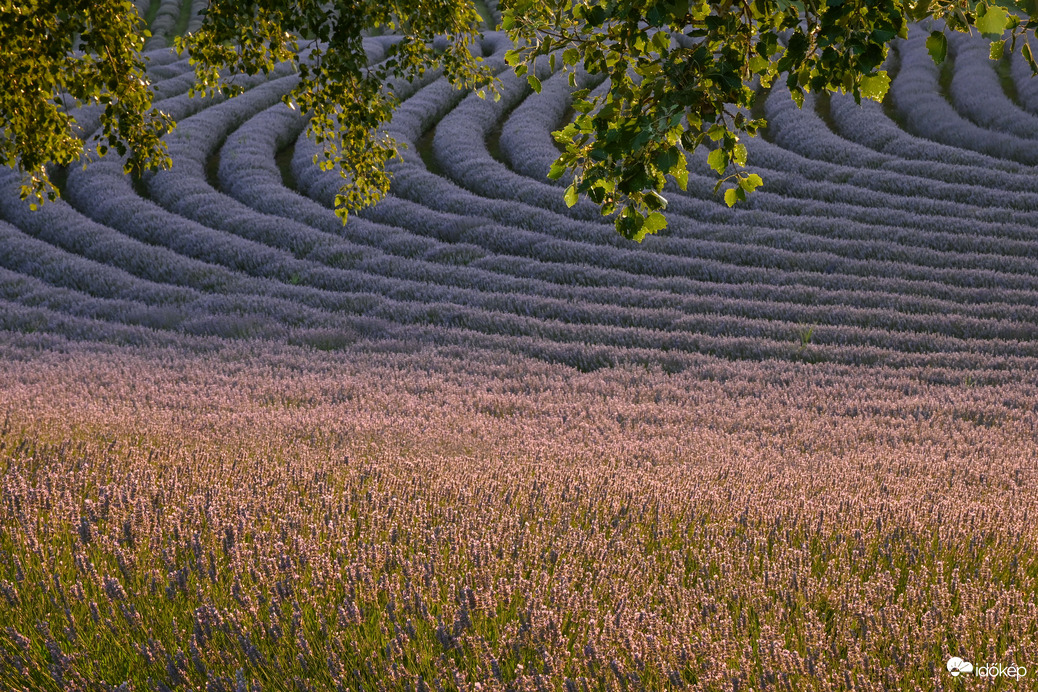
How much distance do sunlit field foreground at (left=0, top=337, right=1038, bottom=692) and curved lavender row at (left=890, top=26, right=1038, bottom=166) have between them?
48.1 feet

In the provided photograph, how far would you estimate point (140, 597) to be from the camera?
2361 millimetres

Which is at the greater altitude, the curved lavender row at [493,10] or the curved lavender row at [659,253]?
the curved lavender row at [493,10]

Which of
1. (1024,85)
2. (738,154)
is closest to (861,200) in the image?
(1024,85)

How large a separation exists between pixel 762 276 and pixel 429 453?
8.04 m

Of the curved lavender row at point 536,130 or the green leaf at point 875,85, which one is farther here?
the curved lavender row at point 536,130

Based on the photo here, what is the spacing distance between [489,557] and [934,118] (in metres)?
21.2

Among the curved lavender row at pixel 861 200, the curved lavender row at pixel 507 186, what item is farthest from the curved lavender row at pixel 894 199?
the curved lavender row at pixel 507 186

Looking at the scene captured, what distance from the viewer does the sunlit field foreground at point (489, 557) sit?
79.9 inches

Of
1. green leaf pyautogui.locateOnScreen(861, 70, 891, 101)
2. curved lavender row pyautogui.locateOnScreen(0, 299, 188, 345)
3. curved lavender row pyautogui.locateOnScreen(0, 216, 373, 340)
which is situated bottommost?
curved lavender row pyautogui.locateOnScreen(0, 299, 188, 345)

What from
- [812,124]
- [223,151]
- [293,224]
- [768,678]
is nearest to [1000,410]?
[768,678]

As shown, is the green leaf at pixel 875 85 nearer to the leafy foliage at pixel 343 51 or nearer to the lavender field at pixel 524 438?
the lavender field at pixel 524 438

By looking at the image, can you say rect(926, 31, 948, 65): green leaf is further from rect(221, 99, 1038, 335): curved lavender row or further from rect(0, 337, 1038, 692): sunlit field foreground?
rect(221, 99, 1038, 335): curved lavender row

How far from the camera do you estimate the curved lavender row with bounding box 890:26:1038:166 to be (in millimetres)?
17031

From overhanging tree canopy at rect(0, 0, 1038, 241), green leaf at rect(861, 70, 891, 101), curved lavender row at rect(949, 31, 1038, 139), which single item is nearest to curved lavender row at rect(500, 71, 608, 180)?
curved lavender row at rect(949, 31, 1038, 139)
